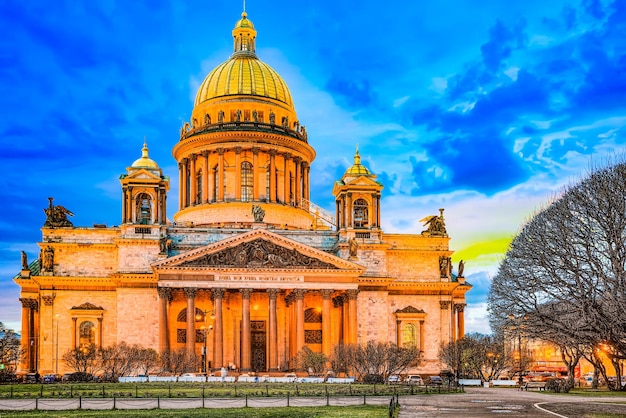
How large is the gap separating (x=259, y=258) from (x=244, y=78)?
2783 centimetres

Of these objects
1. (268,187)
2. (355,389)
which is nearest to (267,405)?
(355,389)

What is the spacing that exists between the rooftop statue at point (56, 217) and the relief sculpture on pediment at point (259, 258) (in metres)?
13.8

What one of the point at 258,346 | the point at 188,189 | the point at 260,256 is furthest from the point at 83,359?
the point at 188,189

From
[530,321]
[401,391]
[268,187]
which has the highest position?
[268,187]

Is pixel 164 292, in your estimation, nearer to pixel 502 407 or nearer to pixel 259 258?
pixel 259 258

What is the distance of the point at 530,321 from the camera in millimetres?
48781

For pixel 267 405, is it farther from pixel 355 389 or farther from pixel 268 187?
pixel 268 187

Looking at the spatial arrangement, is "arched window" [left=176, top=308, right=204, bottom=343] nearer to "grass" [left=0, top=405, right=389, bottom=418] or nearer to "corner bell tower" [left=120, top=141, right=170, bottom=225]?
"corner bell tower" [left=120, top=141, right=170, bottom=225]

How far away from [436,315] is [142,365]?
95.2 feet

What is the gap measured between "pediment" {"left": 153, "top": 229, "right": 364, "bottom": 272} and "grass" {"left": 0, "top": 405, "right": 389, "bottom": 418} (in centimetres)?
3678

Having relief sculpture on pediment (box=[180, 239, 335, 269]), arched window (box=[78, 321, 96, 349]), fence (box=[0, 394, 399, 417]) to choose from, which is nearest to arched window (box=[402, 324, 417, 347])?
relief sculpture on pediment (box=[180, 239, 335, 269])

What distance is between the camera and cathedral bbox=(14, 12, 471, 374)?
244ft

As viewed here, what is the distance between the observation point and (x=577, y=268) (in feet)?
148

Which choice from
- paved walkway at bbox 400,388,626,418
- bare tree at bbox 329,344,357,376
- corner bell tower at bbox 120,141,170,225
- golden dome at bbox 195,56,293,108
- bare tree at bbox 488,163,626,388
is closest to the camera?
paved walkway at bbox 400,388,626,418
